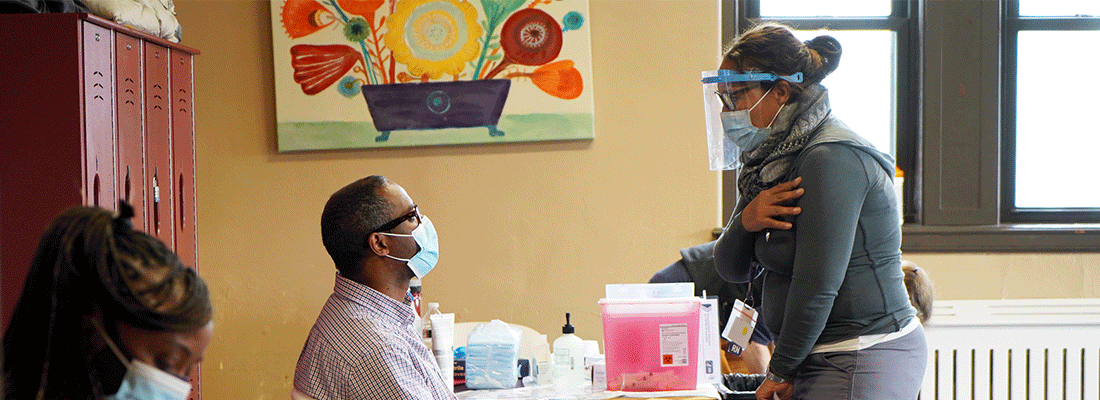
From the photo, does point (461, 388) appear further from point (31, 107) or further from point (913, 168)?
point (913, 168)

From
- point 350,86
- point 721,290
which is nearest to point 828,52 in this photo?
point 721,290

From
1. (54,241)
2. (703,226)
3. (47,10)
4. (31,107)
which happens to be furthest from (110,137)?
(703,226)

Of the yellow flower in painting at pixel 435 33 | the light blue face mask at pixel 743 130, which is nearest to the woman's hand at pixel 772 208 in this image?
the light blue face mask at pixel 743 130

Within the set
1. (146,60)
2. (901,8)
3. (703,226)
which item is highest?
(901,8)

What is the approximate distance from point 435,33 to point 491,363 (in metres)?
1.47

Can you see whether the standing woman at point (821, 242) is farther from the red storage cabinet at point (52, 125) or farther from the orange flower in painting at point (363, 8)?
the orange flower in painting at point (363, 8)

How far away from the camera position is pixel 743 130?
1841 mm

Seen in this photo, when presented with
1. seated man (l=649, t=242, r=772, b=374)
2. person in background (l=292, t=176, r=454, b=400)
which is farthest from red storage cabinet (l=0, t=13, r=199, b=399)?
seated man (l=649, t=242, r=772, b=374)

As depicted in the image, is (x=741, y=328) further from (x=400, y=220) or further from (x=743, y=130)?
(x=400, y=220)

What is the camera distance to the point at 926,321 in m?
2.75

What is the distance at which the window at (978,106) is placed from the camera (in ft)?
10.3

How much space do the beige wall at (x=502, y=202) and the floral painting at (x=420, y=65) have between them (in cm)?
9

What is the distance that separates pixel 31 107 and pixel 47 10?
24 centimetres

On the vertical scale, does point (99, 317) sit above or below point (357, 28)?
below
